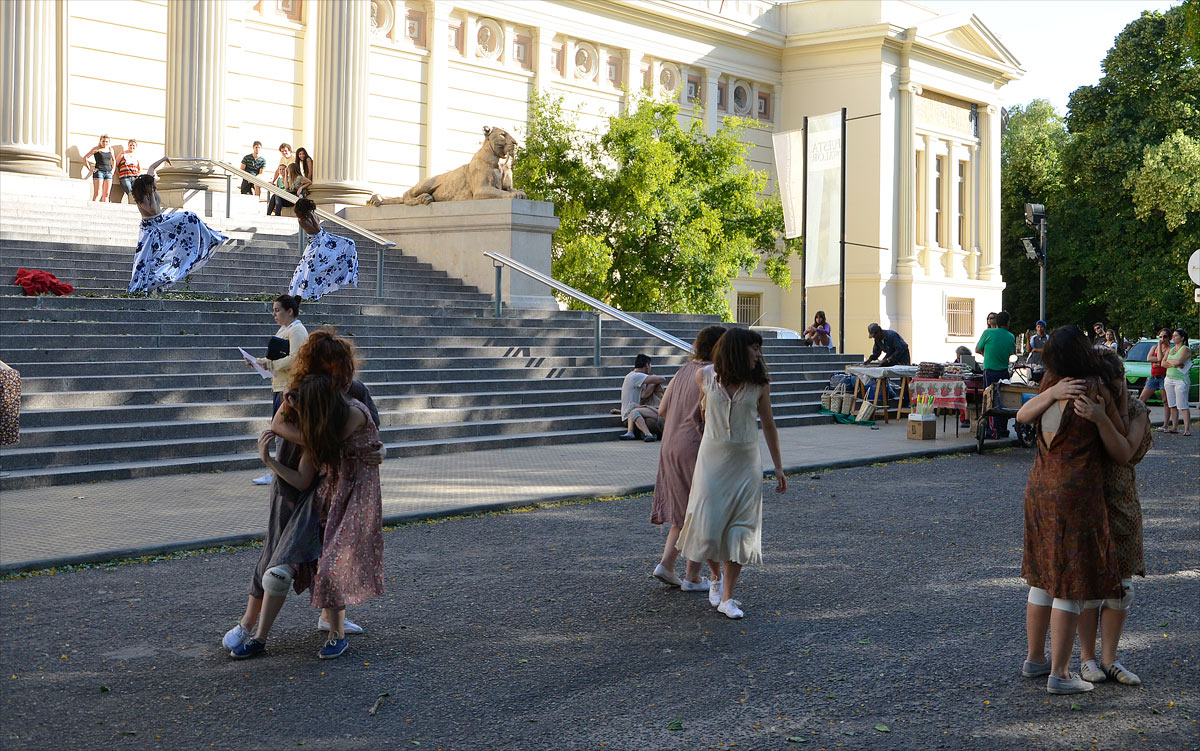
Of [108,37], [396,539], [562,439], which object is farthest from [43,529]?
[108,37]

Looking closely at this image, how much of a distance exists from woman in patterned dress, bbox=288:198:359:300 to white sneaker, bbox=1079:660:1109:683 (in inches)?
545

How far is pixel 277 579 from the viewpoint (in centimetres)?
587

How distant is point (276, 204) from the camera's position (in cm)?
2612

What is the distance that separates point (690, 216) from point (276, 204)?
12.5m

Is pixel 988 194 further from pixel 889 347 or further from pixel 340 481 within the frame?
pixel 340 481

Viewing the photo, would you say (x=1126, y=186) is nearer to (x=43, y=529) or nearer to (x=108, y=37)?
(x=108, y=37)

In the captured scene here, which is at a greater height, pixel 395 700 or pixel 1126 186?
pixel 1126 186

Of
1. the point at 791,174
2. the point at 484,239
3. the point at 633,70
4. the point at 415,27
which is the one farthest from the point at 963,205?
the point at 484,239

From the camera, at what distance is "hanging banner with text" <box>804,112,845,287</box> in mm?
26875

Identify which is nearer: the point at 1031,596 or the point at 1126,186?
the point at 1031,596

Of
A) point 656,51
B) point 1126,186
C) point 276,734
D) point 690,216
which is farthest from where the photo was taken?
point 1126,186

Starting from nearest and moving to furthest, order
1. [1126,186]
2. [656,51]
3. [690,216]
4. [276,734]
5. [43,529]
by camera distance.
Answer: [276,734] → [43,529] → [690,216] → [656,51] → [1126,186]

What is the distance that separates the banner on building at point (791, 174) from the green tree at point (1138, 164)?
23.3 metres

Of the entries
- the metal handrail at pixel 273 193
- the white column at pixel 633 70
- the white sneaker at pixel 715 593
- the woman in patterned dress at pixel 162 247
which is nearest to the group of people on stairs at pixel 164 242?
the woman in patterned dress at pixel 162 247
